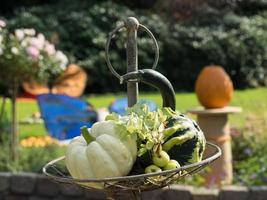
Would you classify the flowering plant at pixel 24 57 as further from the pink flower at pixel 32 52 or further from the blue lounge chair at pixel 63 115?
the blue lounge chair at pixel 63 115

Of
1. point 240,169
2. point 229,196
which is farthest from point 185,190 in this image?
point 240,169


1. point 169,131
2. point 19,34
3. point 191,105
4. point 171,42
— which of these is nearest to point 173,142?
point 169,131

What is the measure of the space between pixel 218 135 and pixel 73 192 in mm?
1122

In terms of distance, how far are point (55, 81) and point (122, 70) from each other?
2801 mm

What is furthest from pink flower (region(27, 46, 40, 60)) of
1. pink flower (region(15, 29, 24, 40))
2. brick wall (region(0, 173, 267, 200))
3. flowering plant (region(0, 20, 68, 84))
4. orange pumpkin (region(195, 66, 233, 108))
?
orange pumpkin (region(195, 66, 233, 108))

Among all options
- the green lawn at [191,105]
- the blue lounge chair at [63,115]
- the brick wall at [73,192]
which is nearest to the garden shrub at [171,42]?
the green lawn at [191,105]

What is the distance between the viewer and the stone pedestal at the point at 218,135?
14.9 feet

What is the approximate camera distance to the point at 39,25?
13.8 m

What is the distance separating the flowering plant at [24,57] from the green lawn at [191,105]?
1.93 meters

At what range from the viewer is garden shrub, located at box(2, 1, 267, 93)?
14.2 m

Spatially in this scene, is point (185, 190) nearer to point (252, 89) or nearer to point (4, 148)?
point (4, 148)

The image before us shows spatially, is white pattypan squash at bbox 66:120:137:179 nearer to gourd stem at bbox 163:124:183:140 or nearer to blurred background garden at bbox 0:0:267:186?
gourd stem at bbox 163:124:183:140

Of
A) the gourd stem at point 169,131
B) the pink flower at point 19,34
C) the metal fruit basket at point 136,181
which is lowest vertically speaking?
the metal fruit basket at point 136,181

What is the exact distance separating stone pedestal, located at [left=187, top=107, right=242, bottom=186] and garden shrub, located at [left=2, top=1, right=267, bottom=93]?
31.1 feet
